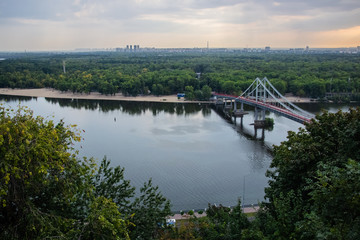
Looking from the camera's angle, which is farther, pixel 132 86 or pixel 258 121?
pixel 132 86

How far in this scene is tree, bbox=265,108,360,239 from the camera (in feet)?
18.0

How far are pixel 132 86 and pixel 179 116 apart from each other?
14.8 metres

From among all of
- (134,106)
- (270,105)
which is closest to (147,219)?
(270,105)

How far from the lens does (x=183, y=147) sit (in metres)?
23.4

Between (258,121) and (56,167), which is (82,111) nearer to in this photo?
(258,121)

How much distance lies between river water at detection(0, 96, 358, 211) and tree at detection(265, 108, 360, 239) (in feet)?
4.48

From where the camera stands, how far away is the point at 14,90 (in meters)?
52.7

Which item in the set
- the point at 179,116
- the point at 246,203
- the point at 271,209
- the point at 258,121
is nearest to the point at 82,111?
the point at 179,116

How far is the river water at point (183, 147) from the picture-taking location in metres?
16.5

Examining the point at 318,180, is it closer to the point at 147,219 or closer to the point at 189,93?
the point at 147,219

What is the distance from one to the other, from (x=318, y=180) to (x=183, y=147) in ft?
50.3

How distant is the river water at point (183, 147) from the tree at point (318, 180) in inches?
53.8

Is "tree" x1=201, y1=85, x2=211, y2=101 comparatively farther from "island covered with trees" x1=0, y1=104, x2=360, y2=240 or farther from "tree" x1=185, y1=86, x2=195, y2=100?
"island covered with trees" x1=0, y1=104, x2=360, y2=240

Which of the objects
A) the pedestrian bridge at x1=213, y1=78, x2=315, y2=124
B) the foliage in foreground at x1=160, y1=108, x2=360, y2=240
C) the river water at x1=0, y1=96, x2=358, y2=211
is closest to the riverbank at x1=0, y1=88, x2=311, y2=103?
the river water at x1=0, y1=96, x2=358, y2=211
